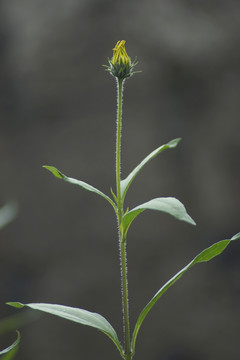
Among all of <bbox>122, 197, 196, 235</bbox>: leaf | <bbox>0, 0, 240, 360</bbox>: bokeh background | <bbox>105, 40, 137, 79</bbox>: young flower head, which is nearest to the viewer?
<bbox>122, 197, 196, 235</bbox>: leaf

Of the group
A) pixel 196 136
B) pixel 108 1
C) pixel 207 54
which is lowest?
pixel 196 136

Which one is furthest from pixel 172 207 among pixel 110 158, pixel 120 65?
pixel 110 158

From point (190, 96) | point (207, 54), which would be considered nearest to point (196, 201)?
point (190, 96)

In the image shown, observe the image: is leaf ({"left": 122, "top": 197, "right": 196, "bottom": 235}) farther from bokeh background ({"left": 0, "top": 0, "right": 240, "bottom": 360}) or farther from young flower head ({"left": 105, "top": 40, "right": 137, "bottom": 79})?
bokeh background ({"left": 0, "top": 0, "right": 240, "bottom": 360})

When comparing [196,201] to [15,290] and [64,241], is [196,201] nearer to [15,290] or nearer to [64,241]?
[64,241]

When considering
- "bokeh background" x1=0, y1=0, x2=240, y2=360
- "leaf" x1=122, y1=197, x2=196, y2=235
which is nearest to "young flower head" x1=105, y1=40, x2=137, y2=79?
"leaf" x1=122, y1=197, x2=196, y2=235

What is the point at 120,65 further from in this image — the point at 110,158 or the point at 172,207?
the point at 110,158

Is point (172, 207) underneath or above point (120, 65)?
underneath

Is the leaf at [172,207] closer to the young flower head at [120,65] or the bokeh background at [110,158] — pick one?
the young flower head at [120,65]
